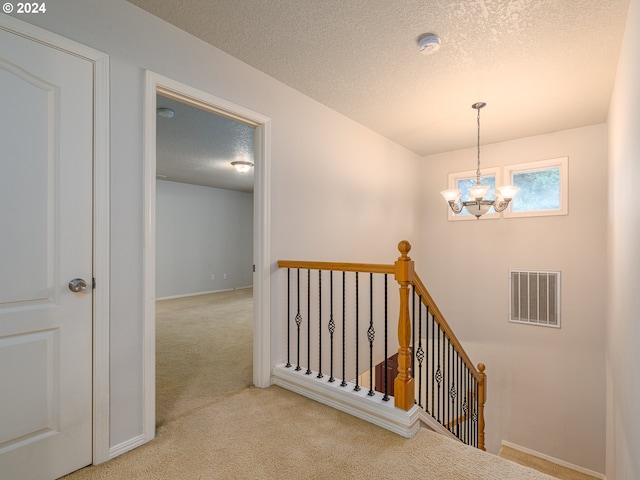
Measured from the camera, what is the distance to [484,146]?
15.5 ft

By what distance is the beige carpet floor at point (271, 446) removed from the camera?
1.66m

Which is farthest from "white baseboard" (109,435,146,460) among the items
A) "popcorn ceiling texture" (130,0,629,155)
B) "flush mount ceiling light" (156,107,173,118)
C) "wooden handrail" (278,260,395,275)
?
"flush mount ceiling light" (156,107,173,118)

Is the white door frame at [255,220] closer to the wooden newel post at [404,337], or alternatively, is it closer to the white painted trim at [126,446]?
the white painted trim at [126,446]

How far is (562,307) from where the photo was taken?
414 cm

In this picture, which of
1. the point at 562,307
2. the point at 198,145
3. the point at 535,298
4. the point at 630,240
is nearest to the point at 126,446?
the point at 630,240

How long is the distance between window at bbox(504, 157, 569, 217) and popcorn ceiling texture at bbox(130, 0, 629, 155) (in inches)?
33.0

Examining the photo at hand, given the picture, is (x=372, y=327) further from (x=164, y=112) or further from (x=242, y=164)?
(x=242, y=164)

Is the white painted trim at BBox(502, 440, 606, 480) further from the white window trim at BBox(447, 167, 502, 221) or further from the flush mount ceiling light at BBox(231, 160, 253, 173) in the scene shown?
the flush mount ceiling light at BBox(231, 160, 253, 173)

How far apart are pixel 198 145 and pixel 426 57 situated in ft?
11.0

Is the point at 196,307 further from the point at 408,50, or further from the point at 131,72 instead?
the point at 408,50

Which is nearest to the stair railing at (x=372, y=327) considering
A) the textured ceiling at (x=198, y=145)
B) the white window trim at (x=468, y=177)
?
the white window trim at (x=468, y=177)

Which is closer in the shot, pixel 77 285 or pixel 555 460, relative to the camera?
pixel 77 285

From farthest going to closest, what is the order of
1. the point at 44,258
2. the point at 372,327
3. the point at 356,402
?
the point at 372,327
the point at 356,402
the point at 44,258

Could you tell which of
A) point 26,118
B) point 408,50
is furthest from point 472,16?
point 26,118
